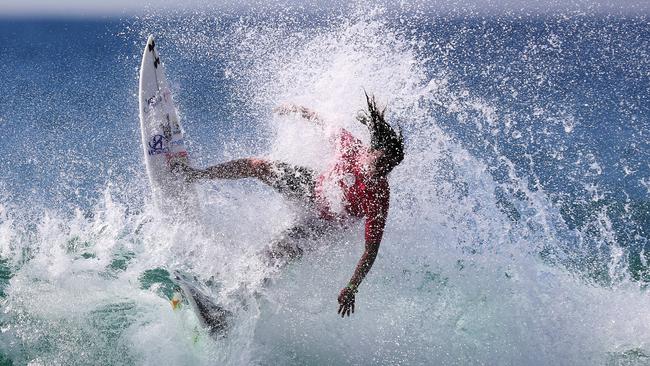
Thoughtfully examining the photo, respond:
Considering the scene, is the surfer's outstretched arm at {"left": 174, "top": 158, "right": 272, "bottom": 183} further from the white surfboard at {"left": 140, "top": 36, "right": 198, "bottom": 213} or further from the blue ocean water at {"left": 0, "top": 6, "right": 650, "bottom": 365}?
the white surfboard at {"left": 140, "top": 36, "right": 198, "bottom": 213}

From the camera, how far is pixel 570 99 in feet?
66.1

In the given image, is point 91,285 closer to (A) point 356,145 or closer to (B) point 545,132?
(A) point 356,145

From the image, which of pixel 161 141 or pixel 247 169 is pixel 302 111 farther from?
pixel 161 141

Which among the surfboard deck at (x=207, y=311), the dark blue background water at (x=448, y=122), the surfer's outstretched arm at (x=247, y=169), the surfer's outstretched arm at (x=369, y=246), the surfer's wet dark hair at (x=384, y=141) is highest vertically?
the dark blue background water at (x=448, y=122)

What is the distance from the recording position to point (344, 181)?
581cm

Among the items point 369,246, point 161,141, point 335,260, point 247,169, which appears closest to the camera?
point 369,246

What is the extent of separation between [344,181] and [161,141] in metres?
2.37

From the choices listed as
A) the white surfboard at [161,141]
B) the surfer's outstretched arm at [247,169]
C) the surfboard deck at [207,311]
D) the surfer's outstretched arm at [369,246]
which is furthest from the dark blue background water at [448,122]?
the surfer's outstretched arm at [369,246]

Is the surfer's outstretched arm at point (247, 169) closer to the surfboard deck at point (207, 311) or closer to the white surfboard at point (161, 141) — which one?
the white surfboard at point (161, 141)

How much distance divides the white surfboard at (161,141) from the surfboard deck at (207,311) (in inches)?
50.6

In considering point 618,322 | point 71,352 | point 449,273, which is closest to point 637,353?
point 618,322

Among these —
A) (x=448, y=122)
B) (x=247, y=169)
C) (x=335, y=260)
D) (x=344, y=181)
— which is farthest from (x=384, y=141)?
(x=448, y=122)

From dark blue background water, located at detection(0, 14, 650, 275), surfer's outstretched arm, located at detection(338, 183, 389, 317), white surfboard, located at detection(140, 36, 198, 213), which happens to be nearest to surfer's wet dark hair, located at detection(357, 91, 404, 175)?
surfer's outstretched arm, located at detection(338, 183, 389, 317)

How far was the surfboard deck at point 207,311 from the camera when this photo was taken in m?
5.74
